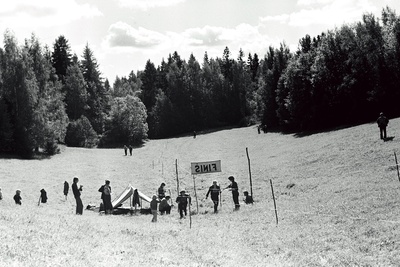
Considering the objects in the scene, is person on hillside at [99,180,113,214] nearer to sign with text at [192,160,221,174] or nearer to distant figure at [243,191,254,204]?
sign with text at [192,160,221,174]

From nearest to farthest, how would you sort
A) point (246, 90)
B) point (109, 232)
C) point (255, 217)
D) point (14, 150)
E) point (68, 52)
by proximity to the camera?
point (109, 232)
point (255, 217)
point (14, 150)
point (68, 52)
point (246, 90)

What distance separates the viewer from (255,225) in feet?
62.0

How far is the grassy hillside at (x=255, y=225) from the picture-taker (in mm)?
12008

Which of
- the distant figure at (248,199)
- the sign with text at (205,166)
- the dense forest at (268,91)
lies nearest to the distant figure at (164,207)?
the sign with text at (205,166)

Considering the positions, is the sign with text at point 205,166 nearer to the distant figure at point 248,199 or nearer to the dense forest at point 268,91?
the distant figure at point 248,199

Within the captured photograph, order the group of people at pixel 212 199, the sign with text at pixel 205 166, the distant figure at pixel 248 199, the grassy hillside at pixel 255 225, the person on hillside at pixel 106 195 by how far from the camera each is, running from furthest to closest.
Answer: the distant figure at pixel 248 199 → the person on hillside at pixel 106 195 → the group of people at pixel 212 199 → the sign with text at pixel 205 166 → the grassy hillside at pixel 255 225

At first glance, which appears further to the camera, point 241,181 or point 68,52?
point 68,52

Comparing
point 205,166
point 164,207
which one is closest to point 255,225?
point 205,166

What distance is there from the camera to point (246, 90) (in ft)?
376

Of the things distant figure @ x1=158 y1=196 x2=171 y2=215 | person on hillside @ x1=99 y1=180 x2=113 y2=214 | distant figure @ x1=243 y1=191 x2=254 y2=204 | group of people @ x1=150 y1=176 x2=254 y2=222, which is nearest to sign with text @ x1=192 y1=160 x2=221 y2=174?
group of people @ x1=150 y1=176 x2=254 y2=222

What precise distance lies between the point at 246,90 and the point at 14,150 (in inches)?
2632

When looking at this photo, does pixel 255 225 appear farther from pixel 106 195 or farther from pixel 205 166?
pixel 106 195

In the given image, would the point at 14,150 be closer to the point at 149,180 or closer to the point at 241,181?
the point at 149,180

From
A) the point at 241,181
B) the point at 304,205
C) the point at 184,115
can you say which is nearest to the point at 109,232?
the point at 304,205
